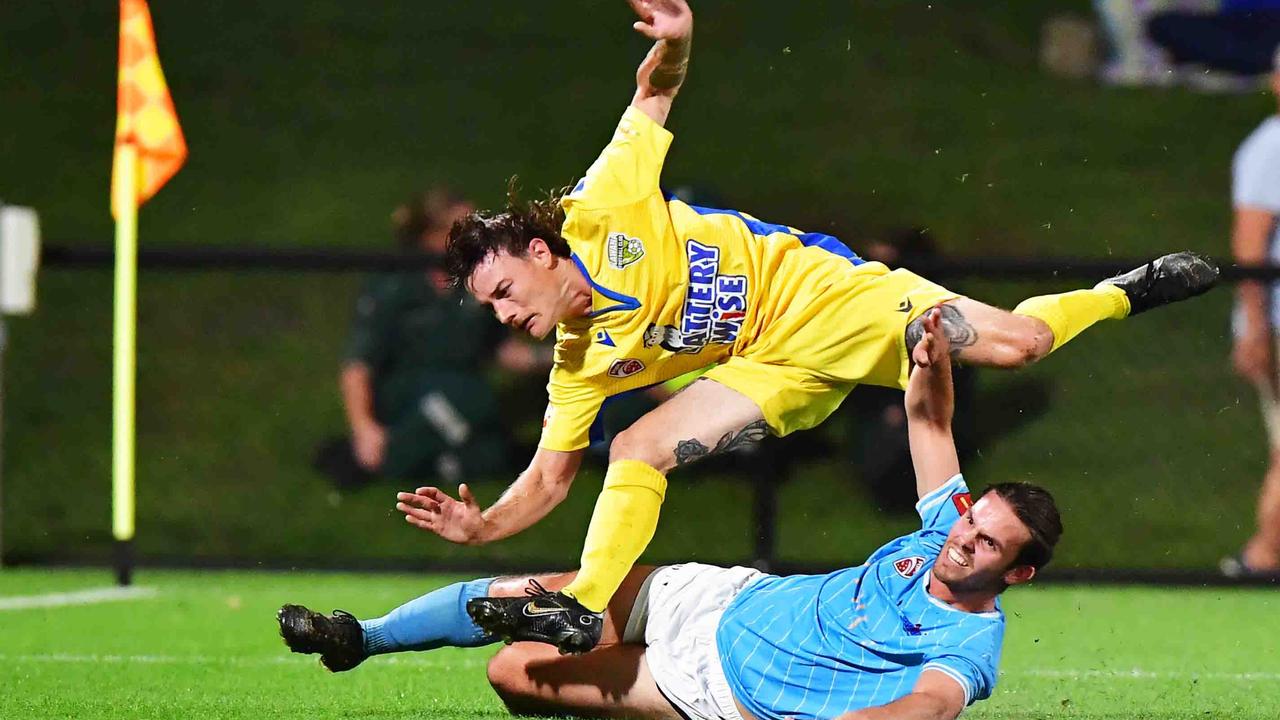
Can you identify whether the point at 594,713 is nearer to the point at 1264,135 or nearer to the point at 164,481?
the point at 1264,135

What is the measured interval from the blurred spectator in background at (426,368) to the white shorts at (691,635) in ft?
13.7

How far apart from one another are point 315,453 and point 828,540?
325cm

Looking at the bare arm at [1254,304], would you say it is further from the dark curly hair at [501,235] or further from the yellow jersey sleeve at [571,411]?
the dark curly hair at [501,235]

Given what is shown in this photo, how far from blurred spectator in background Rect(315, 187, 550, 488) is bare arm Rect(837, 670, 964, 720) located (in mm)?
5066

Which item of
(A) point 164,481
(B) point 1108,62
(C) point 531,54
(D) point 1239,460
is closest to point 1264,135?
(D) point 1239,460

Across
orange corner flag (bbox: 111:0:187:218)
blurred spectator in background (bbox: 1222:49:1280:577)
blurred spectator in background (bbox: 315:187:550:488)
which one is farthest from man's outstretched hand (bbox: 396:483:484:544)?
blurred spectator in background (bbox: 1222:49:1280:577)

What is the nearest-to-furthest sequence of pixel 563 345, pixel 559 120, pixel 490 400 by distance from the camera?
pixel 563 345 < pixel 490 400 < pixel 559 120

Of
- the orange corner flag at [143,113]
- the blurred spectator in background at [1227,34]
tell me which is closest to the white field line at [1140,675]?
the orange corner flag at [143,113]

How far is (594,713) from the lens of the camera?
5266mm

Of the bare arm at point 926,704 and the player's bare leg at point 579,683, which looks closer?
the bare arm at point 926,704

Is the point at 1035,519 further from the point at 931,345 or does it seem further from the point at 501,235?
the point at 501,235

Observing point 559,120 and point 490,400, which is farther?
point 559,120

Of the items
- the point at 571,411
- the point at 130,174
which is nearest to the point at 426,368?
the point at 130,174

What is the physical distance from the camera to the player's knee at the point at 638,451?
5.39m
